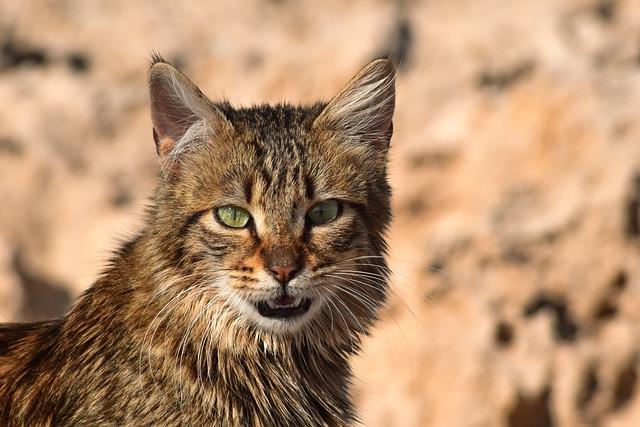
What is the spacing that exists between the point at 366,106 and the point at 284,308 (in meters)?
0.91

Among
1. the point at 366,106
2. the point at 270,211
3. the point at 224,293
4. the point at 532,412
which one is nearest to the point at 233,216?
the point at 270,211

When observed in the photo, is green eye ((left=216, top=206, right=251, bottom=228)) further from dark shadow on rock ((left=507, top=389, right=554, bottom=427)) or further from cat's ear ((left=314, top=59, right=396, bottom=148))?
dark shadow on rock ((left=507, top=389, right=554, bottom=427))

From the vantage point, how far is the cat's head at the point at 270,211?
3713mm

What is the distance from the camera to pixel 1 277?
6305 mm

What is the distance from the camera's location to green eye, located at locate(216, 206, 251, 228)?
149 inches

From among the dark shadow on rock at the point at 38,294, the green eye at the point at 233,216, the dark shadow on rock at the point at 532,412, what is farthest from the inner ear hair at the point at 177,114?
the dark shadow on rock at the point at 532,412

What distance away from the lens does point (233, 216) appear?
12.4 ft

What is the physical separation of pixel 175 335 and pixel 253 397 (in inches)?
14.1

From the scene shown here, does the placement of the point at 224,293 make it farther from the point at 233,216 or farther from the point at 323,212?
the point at 323,212

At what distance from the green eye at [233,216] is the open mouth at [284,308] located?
290 millimetres

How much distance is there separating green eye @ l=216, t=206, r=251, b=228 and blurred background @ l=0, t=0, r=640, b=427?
2494 millimetres

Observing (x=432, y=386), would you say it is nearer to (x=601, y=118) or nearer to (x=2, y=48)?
(x=601, y=118)

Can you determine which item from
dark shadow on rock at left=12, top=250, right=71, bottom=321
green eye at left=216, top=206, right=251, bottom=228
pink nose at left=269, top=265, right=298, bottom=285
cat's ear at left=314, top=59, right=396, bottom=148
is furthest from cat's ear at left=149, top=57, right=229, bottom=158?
dark shadow on rock at left=12, top=250, right=71, bottom=321

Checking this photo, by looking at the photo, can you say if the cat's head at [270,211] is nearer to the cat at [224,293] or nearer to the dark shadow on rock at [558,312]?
the cat at [224,293]
